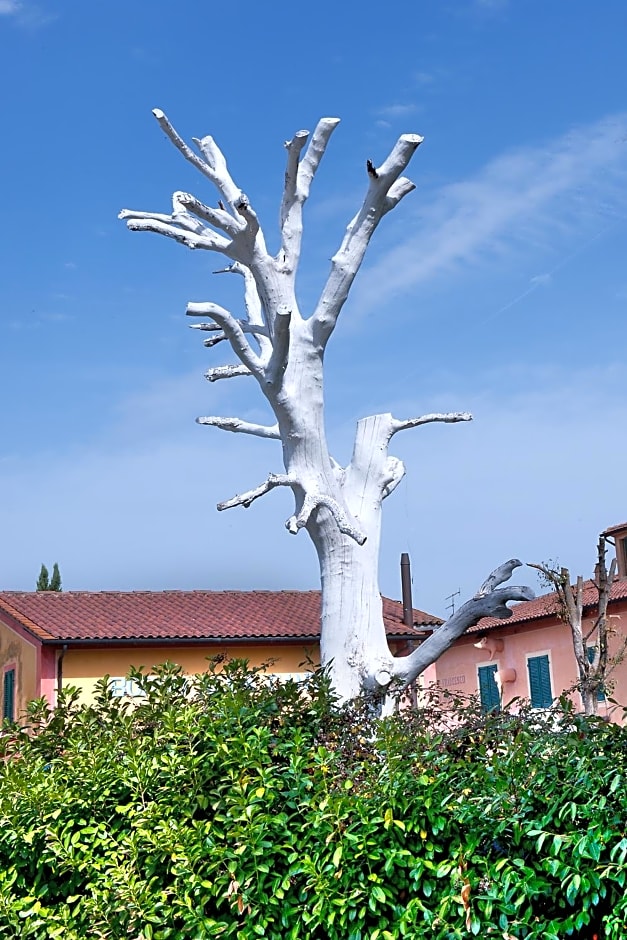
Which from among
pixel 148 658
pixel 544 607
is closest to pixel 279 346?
pixel 148 658

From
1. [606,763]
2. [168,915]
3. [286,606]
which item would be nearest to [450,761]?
[606,763]

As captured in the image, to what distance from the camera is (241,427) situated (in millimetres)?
7707

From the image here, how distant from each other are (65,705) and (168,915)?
1696 millimetres

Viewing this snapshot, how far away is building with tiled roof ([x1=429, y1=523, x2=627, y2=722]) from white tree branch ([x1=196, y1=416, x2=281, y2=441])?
12.9 metres

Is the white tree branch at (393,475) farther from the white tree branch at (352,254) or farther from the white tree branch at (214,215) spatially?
the white tree branch at (214,215)

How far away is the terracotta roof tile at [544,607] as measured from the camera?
772 inches

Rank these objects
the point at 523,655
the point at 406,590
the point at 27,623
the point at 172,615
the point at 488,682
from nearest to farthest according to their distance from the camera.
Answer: the point at 27,623 → the point at 172,615 → the point at 406,590 → the point at 523,655 → the point at 488,682

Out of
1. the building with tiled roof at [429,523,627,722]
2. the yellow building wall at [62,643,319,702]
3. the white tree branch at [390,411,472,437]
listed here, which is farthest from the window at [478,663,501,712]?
the white tree branch at [390,411,472,437]

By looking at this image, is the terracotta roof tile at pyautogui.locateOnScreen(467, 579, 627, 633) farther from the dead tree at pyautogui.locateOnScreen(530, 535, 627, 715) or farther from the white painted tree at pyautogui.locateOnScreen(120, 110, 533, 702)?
the white painted tree at pyautogui.locateOnScreen(120, 110, 533, 702)

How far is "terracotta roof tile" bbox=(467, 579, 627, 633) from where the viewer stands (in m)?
19.6

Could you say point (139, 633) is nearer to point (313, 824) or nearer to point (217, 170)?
point (217, 170)

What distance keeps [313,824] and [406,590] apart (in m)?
16.8

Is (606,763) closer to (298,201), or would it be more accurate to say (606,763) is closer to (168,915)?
(168,915)

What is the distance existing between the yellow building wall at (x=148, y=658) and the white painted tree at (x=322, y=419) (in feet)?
35.7
